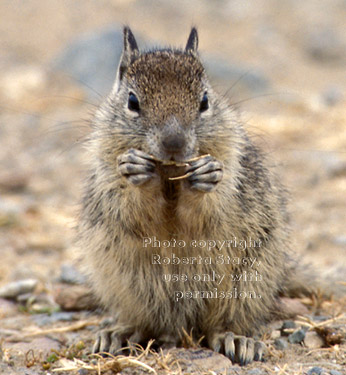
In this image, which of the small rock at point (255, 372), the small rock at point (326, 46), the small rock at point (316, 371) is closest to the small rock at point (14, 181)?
the small rock at point (255, 372)

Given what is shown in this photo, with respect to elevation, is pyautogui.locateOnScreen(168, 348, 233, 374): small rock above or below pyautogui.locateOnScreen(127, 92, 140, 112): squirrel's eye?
below

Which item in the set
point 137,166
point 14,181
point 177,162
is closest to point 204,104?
point 177,162

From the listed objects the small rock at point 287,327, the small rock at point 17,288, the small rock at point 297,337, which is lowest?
the small rock at point 297,337

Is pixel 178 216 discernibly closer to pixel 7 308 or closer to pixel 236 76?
pixel 7 308

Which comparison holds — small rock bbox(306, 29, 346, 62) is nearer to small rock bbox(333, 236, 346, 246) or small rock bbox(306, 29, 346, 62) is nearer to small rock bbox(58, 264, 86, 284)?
small rock bbox(333, 236, 346, 246)

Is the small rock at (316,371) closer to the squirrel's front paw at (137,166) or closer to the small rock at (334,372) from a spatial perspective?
the small rock at (334,372)

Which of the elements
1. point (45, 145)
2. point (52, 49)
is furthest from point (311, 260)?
point (52, 49)

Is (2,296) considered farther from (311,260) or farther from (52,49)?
(52,49)

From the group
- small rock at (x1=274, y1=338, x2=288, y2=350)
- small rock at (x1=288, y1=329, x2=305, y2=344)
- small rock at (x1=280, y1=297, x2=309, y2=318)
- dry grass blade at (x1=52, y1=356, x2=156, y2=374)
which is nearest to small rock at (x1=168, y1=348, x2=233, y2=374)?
dry grass blade at (x1=52, y1=356, x2=156, y2=374)
